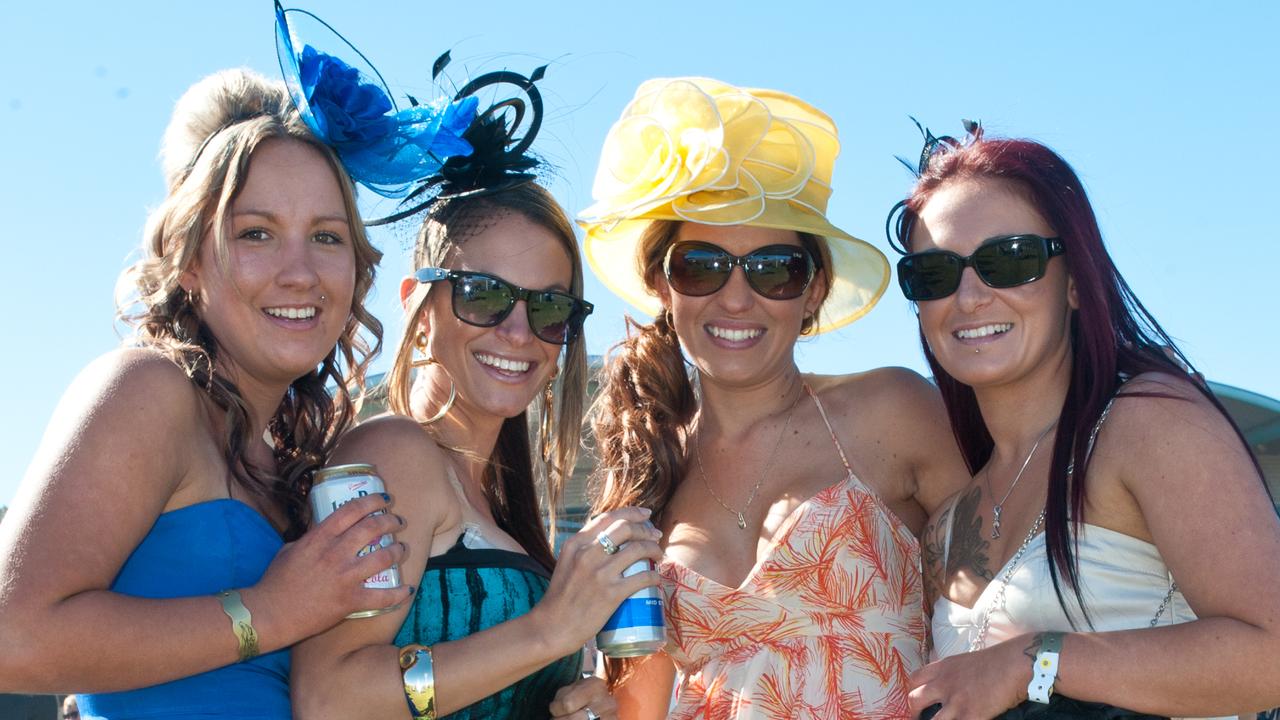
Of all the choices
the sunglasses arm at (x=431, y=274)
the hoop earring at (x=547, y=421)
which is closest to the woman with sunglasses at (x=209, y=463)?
the sunglasses arm at (x=431, y=274)

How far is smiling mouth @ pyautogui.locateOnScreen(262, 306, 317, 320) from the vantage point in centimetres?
256

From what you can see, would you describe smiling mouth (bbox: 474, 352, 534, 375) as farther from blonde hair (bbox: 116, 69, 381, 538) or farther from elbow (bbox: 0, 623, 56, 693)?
elbow (bbox: 0, 623, 56, 693)

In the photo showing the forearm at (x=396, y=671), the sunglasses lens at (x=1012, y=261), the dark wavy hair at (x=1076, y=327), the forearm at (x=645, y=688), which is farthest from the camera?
the forearm at (x=645, y=688)

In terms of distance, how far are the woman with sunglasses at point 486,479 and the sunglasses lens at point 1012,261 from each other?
39.2 inches

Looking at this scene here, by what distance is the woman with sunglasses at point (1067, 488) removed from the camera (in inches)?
90.9

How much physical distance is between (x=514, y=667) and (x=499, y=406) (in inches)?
30.0

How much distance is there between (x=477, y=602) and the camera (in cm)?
266

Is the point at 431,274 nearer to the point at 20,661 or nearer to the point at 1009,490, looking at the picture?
the point at 20,661

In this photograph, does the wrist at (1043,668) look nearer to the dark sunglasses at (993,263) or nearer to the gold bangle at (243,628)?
the dark sunglasses at (993,263)

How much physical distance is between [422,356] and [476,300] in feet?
0.86

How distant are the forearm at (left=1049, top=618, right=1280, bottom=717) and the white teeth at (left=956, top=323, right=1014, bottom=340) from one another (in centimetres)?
76

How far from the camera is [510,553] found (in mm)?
2787

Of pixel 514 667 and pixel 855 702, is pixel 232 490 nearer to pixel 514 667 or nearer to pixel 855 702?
pixel 514 667

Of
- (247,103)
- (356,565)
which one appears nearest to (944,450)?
(356,565)
